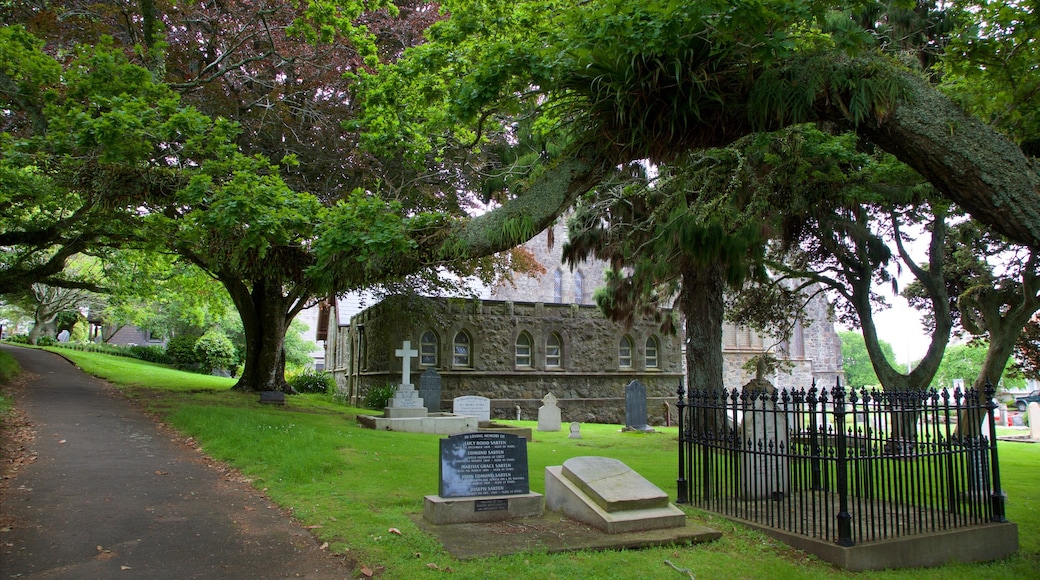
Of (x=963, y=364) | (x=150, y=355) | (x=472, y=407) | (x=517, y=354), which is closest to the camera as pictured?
(x=472, y=407)

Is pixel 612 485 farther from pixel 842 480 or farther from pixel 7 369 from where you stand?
pixel 7 369

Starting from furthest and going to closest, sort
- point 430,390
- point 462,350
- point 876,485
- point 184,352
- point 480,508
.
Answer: point 184,352 < point 462,350 < point 430,390 < point 480,508 < point 876,485

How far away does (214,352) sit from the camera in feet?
118

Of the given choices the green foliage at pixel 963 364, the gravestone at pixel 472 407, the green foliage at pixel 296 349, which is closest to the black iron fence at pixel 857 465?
the gravestone at pixel 472 407

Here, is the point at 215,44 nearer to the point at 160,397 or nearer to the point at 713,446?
the point at 160,397

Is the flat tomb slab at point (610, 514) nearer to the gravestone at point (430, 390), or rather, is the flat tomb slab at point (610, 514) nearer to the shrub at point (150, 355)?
the gravestone at point (430, 390)

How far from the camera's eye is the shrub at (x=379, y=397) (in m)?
22.0

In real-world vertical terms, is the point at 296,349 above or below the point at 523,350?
above

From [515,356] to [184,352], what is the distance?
2163cm

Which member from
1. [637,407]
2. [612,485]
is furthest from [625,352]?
[612,485]

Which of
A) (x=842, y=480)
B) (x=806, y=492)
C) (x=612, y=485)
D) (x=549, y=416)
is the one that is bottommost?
(x=549, y=416)

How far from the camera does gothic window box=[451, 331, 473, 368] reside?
24.7 m

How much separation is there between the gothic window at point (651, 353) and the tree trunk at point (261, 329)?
14874 millimetres

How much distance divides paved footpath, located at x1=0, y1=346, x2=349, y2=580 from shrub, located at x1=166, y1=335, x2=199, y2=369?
26846 millimetres
